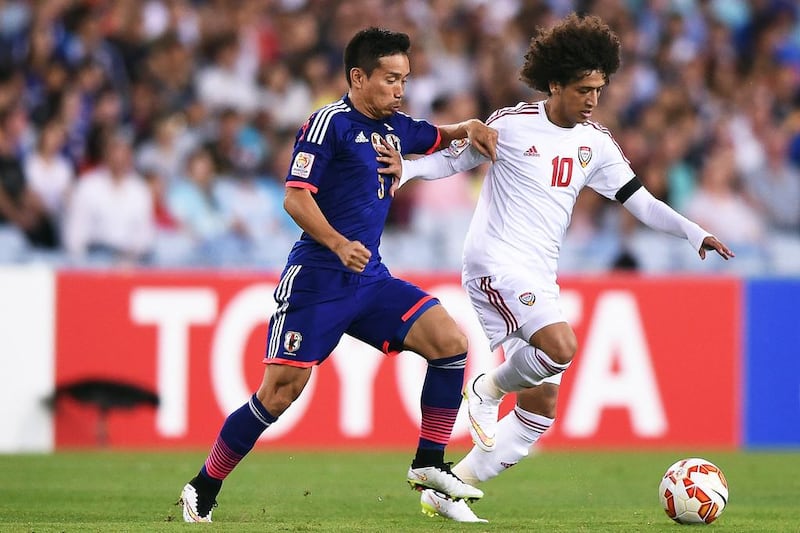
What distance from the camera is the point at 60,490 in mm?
8445

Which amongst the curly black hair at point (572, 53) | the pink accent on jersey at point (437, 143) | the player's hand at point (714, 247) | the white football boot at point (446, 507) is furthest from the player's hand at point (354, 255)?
the player's hand at point (714, 247)

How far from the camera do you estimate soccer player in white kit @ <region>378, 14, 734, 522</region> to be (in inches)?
281

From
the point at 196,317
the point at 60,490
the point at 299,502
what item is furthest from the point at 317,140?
the point at 196,317

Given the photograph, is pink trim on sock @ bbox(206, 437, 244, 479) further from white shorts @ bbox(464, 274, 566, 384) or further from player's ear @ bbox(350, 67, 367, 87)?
player's ear @ bbox(350, 67, 367, 87)

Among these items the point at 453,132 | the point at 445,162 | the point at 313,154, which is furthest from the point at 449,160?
the point at 313,154

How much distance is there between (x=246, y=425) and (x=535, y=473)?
13.0ft

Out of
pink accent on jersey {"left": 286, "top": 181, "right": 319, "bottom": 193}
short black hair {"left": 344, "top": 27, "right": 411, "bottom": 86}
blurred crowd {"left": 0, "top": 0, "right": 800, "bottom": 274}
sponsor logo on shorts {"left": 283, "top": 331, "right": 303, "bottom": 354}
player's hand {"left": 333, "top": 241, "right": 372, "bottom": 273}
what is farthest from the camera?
blurred crowd {"left": 0, "top": 0, "right": 800, "bottom": 274}

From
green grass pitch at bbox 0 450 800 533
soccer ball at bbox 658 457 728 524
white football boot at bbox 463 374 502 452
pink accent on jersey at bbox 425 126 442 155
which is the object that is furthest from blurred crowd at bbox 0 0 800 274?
soccer ball at bbox 658 457 728 524

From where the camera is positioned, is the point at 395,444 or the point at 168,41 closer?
the point at 395,444

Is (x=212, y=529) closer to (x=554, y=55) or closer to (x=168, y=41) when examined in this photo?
(x=554, y=55)

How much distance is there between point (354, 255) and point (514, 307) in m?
1.22

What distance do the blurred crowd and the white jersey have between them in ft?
17.6

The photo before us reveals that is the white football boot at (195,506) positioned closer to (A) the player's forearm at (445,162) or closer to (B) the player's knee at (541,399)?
(B) the player's knee at (541,399)

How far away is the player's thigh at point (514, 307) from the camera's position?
279 inches
